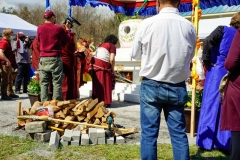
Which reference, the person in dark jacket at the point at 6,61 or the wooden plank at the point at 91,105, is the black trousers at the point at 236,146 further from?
the person in dark jacket at the point at 6,61

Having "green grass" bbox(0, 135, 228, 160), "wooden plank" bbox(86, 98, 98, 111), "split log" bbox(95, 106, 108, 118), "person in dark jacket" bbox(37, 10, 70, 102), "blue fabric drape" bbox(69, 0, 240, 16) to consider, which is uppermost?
"blue fabric drape" bbox(69, 0, 240, 16)

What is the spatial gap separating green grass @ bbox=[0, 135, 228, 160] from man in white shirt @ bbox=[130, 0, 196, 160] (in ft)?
2.99

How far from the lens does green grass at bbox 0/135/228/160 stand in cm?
344

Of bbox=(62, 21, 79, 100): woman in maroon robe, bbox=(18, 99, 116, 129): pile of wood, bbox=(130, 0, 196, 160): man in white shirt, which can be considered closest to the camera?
bbox=(130, 0, 196, 160): man in white shirt

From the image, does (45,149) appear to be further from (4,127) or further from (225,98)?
(225,98)

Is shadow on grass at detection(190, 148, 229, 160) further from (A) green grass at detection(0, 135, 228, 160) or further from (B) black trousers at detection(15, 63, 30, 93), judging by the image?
(B) black trousers at detection(15, 63, 30, 93)

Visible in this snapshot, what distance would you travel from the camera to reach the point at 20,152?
3.57 m

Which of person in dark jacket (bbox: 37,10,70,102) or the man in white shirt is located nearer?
the man in white shirt

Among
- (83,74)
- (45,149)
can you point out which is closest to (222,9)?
(83,74)

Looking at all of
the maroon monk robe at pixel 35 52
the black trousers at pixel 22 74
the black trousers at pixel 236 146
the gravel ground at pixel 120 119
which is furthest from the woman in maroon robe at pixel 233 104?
the black trousers at pixel 22 74

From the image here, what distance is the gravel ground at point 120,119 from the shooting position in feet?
14.2

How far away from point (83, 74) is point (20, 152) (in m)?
4.09

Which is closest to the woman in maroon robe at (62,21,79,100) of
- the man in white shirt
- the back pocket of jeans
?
the man in white shirt

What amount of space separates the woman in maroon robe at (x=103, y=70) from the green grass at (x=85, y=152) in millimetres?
2925
